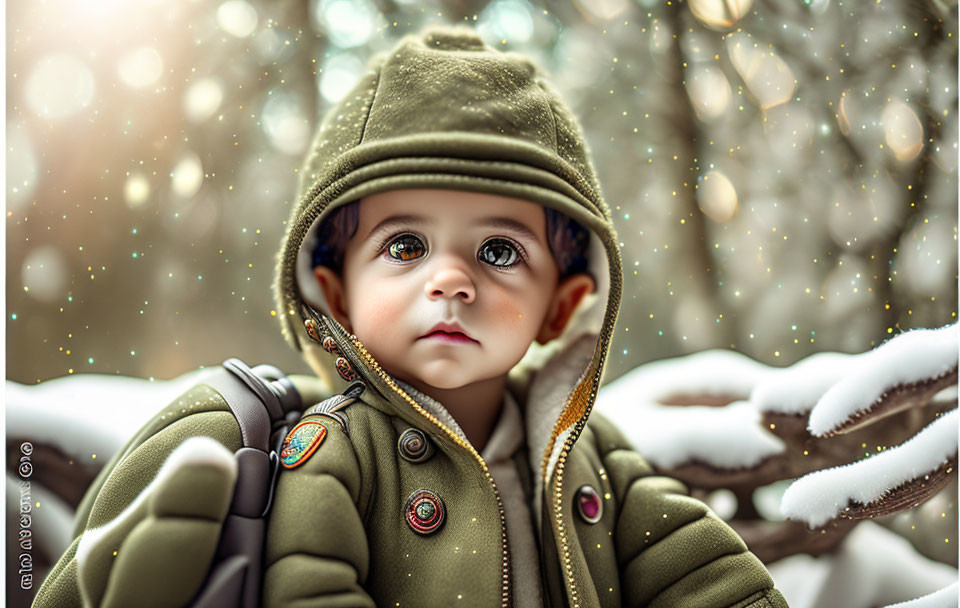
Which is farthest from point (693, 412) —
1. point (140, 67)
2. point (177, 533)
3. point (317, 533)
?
point (140, 67)

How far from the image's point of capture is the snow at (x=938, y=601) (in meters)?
1.08

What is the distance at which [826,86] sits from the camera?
1169 mm

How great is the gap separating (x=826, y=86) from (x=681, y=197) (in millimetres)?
267

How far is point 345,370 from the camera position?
0.92 m

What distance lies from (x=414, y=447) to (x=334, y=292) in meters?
0.23

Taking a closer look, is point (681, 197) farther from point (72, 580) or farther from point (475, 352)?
point (72, 580)

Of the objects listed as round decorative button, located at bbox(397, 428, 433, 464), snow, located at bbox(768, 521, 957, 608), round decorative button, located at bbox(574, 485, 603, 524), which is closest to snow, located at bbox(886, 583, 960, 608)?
snow, located at bbox(768, 521, 957, 608)

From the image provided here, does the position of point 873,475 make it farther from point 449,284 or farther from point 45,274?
point 45,274

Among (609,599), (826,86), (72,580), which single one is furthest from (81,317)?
(826,86)

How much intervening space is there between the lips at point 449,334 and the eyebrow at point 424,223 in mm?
119

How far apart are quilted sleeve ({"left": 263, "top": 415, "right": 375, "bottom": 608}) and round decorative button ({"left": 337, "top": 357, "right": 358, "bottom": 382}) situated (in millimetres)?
94

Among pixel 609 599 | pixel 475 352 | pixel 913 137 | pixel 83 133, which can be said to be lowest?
pixel 609 599

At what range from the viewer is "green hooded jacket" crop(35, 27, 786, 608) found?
30.2 inches

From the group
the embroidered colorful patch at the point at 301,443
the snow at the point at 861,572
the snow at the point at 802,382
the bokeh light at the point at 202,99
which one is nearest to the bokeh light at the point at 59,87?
the bokeh light at the point at 202,99
